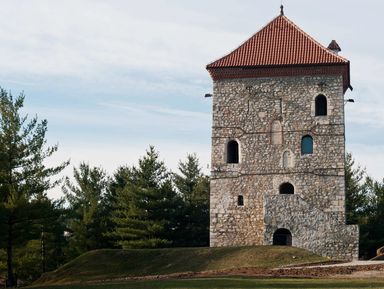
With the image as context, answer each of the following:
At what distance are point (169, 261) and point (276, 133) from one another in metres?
9.17

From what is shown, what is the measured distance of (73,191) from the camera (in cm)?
5159

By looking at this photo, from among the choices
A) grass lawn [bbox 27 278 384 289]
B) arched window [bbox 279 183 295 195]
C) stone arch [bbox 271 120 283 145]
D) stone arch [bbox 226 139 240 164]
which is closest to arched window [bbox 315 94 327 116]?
stone arch [bbox 271 120 283 145]

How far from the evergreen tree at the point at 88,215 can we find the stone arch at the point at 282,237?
12.3 m

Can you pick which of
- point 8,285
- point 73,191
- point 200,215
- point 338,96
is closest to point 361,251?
point 200,215

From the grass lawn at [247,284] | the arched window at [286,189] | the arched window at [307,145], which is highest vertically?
the arched window at [307,145]

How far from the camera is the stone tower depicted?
1483 inches

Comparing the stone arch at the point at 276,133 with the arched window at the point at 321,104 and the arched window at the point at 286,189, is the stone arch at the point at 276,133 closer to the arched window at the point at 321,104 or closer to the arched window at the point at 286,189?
the arched window at the point at 321,104

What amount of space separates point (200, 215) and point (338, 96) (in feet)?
47.1

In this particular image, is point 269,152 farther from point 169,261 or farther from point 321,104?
point 169,261

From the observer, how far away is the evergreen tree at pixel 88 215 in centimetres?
4638

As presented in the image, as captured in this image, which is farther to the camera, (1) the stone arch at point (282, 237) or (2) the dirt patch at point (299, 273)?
(1) the stone arch at point (282, 237)

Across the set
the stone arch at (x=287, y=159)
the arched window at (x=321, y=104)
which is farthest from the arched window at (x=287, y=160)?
the arched window at (x=321, y=104)

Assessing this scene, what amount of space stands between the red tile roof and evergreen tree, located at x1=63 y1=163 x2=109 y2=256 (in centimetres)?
1266

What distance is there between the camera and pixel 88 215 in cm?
4650
